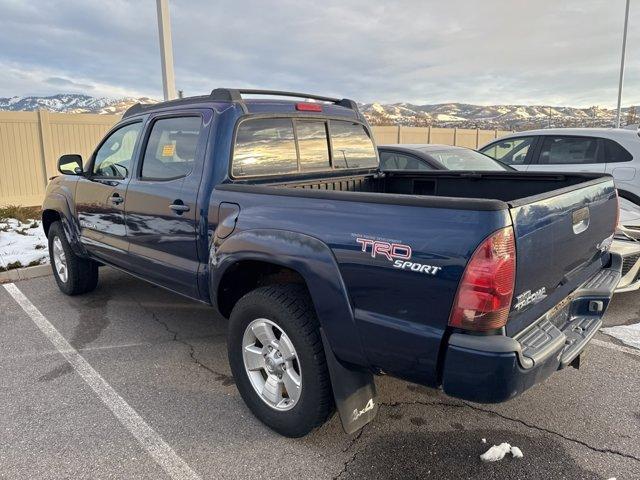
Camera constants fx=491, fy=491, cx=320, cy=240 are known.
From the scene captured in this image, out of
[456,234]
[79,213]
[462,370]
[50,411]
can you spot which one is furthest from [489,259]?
[79,213]

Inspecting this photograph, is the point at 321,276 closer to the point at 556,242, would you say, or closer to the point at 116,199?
the point at 556,242

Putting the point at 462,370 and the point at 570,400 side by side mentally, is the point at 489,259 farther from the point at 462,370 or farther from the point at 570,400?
the point at 570,400

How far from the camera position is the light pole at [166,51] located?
8.62 meters

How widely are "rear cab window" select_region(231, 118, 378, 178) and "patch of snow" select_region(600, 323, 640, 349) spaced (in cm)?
252

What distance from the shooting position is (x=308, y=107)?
12.5 ft

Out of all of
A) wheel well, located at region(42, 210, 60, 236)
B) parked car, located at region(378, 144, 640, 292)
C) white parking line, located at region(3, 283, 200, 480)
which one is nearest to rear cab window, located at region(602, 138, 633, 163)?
parked car, located at region(378, 144, 640, 292)

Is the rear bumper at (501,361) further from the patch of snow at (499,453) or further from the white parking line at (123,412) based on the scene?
the white parking line at (123,412)

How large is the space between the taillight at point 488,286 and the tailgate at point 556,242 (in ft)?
0.22

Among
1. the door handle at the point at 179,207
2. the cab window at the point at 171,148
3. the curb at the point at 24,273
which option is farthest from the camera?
the curb at the point at 24,273

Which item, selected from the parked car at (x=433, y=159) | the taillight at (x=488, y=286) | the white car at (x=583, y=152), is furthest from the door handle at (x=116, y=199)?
the white car at (x=583, y=152)

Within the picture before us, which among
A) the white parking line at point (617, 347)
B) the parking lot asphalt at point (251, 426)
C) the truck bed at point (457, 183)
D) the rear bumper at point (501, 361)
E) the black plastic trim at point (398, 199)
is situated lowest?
the parking lot asphalt at point (251, 426)

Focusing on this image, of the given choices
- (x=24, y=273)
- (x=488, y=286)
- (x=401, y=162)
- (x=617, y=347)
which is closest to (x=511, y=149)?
(x=401, y=162)

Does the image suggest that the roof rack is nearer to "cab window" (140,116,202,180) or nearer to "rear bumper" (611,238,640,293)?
"cab window" (140,116,202,180)

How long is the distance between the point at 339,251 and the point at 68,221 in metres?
3.68
